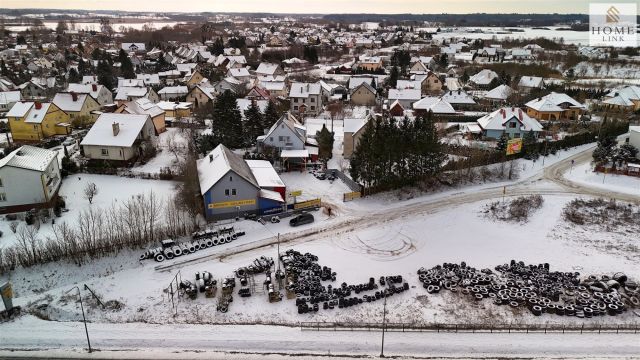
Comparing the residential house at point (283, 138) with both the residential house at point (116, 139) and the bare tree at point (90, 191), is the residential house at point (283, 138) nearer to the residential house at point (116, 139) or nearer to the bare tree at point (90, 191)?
the residential house at point (116, 139)

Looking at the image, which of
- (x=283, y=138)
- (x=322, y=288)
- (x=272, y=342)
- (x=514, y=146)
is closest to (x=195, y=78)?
(x=283, y=138)

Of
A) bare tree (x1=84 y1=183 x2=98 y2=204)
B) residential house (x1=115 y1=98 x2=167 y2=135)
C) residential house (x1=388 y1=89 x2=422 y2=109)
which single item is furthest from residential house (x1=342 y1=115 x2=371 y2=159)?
residential house (x1=388 y1=89 x2=422 y2=109)

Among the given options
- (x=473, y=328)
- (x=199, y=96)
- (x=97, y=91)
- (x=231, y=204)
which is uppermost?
(x=97, y=91)

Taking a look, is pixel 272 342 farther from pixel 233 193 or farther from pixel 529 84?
pixel 529 84

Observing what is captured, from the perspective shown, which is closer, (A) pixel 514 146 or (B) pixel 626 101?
(A) pixel 514 146

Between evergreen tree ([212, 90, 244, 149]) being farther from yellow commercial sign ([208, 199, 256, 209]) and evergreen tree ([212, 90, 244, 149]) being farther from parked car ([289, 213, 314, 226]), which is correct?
parked car ([289, 213, 314, 226])

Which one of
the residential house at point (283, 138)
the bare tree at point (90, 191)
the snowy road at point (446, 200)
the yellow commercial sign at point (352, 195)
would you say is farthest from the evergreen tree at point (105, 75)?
the snowy road at point (446, 200)

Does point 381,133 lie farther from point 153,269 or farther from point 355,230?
point 153,269
